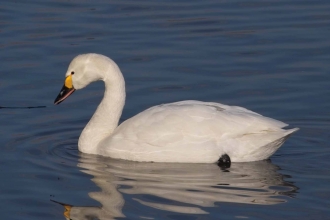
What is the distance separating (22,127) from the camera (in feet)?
38.3

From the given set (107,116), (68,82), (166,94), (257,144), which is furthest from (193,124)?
(166,94)

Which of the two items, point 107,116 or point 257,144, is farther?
point 107,116

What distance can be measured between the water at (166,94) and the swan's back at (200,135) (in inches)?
5.0

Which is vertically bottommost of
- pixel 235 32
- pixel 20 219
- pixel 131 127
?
pixel 20 219

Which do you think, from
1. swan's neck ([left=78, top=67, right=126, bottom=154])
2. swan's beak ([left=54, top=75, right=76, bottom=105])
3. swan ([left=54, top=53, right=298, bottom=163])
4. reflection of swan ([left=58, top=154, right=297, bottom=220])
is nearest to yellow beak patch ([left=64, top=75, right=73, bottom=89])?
swan's beak ([left=54, top=75, right=76, bottom=105])

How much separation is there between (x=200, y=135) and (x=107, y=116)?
1.33 meters

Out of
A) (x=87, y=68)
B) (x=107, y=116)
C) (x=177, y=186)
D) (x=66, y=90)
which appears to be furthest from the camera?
(x=66, y=90)

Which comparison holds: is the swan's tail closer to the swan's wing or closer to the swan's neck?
the swan's wing

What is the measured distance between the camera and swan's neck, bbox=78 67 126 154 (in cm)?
1107

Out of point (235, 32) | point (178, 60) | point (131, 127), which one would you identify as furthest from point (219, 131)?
point (235, 32)

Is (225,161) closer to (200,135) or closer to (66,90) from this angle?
(200,135)

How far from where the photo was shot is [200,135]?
34.1 feet

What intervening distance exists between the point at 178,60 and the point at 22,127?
304cm

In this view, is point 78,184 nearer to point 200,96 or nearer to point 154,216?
point 154,216
